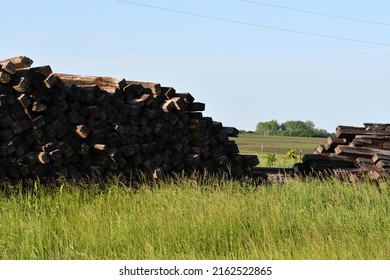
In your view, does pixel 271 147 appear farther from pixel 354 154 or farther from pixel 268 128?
pixel 268 128

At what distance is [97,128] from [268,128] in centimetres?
15277

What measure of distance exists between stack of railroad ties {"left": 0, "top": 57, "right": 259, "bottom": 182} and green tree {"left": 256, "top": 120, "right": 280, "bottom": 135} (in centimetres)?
14913

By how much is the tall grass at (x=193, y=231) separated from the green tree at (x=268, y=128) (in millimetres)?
153670

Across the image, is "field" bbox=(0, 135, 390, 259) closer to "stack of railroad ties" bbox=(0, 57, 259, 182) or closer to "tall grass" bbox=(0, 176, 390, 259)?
"tall grass" bbox=(0, 176, 390, 259)

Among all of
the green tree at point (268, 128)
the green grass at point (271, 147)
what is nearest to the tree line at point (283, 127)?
the green tree at point (268, 128)

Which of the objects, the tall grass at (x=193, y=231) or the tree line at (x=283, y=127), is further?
the tree line at (x=283, y=127)

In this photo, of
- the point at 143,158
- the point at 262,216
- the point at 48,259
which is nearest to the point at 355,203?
the point at 262,216

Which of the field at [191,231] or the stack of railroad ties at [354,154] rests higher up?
the stack of railroad ties at [354,154]

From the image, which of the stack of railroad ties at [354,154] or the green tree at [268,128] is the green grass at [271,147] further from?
the green tree at [268,128]

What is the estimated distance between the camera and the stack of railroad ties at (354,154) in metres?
16.8

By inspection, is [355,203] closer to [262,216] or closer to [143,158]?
[262,216]

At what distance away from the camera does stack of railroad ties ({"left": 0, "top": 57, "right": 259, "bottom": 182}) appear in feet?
39.9

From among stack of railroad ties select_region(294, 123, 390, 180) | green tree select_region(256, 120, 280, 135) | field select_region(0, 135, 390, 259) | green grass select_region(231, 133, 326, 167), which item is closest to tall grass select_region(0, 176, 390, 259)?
field select_region(0, 135, 390, 259)

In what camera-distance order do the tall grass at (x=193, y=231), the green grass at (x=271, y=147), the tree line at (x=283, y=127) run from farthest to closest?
the tree line at (x=283, y=127), the green grass at (x=271, y=147), the tall grass at (x=193, y=231)
